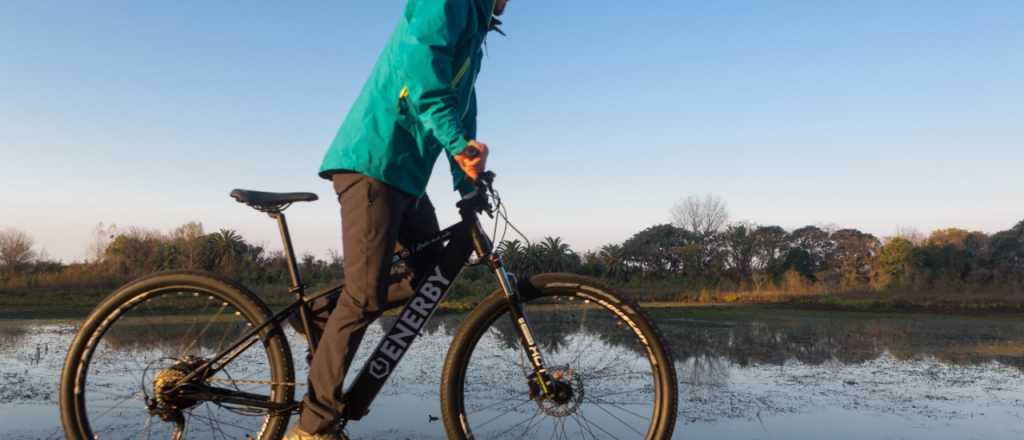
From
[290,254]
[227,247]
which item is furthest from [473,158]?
[227,247]

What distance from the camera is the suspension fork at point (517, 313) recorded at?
2.53 metres

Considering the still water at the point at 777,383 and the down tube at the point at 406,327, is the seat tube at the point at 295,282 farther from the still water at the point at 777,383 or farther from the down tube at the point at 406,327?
the still water at the point at 777,383

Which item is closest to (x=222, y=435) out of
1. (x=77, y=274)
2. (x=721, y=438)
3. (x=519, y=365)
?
(x=519, y=365)

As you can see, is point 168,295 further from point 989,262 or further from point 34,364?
point 989,262

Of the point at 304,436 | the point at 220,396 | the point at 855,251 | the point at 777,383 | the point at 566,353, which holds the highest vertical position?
the point at 855,251

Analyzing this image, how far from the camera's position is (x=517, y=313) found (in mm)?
2576

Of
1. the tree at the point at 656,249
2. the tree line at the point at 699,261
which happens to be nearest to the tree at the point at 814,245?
the tree line at the point at 699,261

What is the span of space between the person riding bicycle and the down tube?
11 centimetres

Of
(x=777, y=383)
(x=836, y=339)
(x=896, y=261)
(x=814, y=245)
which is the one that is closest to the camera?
(x=777, y=383)

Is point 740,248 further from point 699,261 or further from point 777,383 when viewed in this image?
point 777,383

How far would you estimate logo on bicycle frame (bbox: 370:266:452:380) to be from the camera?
8.45 ft

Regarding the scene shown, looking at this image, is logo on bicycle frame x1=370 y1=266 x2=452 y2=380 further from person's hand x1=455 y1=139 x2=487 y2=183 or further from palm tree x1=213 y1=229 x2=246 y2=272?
palm tree x1=213 y1=229 x2=246 y2=272

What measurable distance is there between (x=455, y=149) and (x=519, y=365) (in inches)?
40.7

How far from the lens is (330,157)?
2.40 metres
